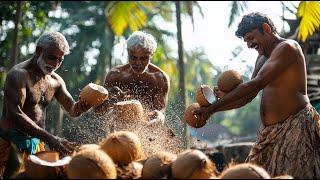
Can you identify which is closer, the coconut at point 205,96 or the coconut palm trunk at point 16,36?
the coconut at point 205,96

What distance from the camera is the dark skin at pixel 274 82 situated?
4195 millimetres

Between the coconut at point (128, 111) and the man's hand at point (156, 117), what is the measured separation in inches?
→ 7.3

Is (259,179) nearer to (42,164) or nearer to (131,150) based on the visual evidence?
(131,150)

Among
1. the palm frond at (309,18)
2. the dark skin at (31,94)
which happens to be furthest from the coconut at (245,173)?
the palm frond at (309,18)

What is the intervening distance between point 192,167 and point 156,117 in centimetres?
263

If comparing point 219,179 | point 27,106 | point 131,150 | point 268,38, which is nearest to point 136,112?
point 27,106

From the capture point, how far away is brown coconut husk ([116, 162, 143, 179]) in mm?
3134

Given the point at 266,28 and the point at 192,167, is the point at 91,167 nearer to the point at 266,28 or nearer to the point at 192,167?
the point at 192,167

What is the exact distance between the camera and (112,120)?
5.47 m

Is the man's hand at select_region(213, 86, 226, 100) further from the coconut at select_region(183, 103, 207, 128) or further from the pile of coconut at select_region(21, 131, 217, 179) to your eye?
the pile of coconut at select_region(21, 131, 217, 179)

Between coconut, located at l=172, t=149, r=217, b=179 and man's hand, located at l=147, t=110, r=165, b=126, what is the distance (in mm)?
2389

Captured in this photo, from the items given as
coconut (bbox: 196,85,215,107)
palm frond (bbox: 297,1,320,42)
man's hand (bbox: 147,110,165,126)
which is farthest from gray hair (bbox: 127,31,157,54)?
palm frond (bbox: 297,1,320,42)

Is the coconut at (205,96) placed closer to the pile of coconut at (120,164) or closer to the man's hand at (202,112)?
the man's hand at (202,112)

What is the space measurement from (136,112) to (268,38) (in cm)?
152
